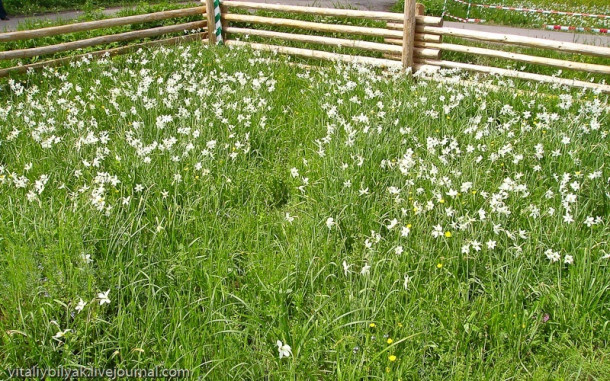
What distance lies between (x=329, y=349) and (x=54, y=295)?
1619 millimetres

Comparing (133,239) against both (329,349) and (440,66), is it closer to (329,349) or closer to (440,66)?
(329,349)

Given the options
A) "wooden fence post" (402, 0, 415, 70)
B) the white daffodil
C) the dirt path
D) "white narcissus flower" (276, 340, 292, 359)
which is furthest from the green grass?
"white narcissus flower" (276, 340, 292, 359)

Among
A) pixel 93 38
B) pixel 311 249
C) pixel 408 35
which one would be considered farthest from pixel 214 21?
pixel 311 249

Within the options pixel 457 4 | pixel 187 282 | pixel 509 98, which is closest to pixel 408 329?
pixel 187 282

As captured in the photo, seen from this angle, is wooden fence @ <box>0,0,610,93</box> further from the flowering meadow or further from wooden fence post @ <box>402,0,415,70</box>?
the flowering meadow

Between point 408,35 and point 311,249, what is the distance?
5.66 m

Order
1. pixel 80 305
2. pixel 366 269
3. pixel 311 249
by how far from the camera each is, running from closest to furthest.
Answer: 1. pixel 80 305
2. pixel 366 269
3. pixel 311 249

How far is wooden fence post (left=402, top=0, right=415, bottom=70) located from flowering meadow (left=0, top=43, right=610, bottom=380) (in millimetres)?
2722

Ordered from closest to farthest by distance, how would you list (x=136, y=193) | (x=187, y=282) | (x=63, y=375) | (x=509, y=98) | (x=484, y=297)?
(x=63, y=375) < (x=484, y=297) < (x=187, y=282) < (x=136, y=193) < (x=509, y=98)

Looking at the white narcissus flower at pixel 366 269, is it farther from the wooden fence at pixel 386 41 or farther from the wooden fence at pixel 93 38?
the wooden fence at pixel 93 38

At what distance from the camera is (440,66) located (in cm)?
817

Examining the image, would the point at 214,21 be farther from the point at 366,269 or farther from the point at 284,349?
the point at 284,349

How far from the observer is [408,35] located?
802 cm

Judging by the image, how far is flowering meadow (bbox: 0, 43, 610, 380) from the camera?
275 cm
